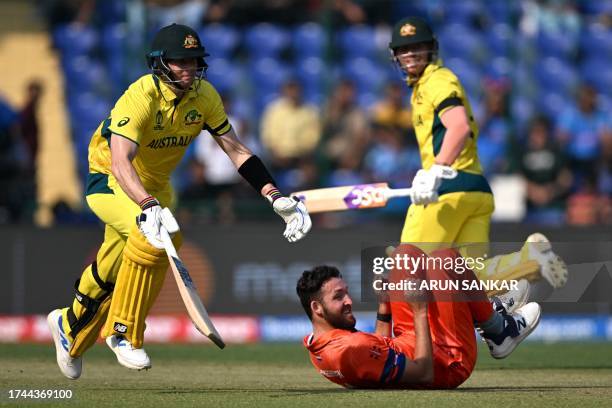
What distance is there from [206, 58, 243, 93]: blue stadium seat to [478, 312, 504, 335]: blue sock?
6.83m

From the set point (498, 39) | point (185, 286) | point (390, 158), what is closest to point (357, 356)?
point (185, 286)

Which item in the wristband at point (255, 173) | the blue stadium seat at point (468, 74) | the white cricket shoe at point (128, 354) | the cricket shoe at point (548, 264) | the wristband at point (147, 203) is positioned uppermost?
the blue stadium seat at point (468, 74)

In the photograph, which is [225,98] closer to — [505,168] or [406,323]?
[505,168]

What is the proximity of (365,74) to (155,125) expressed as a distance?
6839 millimetres

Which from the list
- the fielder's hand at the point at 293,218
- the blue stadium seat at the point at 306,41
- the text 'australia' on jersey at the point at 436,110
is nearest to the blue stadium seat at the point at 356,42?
the blue stadium seat at the point at 306,41

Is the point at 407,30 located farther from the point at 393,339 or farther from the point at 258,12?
the point at 258,12

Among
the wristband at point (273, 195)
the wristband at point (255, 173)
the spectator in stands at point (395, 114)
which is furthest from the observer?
the spectator in stands at point (395, 114)

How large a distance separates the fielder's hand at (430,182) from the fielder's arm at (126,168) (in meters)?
1.44

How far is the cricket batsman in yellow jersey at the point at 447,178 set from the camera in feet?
21.1

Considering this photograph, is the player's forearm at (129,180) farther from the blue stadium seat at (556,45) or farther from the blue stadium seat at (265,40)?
the blue stadium seat at (556,45)

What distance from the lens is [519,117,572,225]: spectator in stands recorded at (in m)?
11.0

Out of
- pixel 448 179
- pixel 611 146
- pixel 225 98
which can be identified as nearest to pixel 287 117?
pixel 225 98

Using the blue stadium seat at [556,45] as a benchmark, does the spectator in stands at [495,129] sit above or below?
below

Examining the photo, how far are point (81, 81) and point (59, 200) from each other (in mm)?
1931
